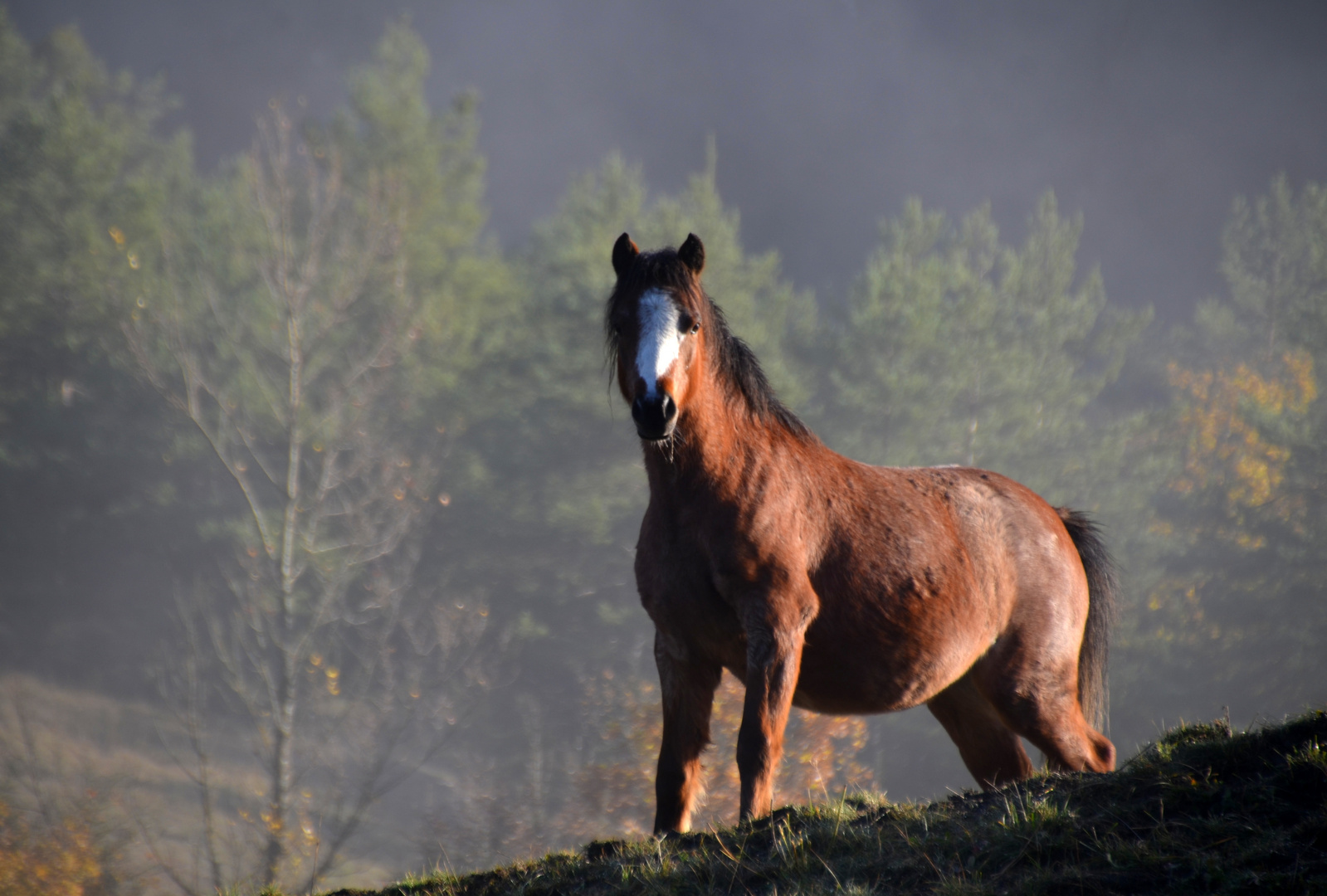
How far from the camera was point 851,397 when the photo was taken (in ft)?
86.6

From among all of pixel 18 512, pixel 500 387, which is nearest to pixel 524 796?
pixel 500 387

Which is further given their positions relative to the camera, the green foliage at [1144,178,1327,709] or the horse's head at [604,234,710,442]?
the green foliage at [1144,178,1327,709]

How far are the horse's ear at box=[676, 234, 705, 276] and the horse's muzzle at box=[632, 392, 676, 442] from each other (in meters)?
0.86

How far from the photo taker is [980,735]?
4.48 meters

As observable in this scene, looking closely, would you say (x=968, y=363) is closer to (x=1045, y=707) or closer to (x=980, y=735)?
(x=980, y=735)

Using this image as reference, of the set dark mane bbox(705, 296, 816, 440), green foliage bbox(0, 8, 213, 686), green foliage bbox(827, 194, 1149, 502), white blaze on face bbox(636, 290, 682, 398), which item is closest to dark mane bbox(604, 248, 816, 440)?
dark mane bbox(705, 296, 816, 440)

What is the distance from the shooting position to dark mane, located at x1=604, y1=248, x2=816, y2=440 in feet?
11.3

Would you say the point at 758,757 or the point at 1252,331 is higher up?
the point at 1252,331

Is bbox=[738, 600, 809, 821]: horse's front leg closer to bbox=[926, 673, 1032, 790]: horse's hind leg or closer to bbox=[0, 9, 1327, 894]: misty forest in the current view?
bbox=[926, 673, 1032, 790]: horse's hind leg

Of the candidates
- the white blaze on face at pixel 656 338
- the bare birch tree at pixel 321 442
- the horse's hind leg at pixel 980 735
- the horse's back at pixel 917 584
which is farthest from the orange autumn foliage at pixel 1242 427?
the white blaze on face at pixel 656 338

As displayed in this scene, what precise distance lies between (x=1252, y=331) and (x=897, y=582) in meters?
40.9

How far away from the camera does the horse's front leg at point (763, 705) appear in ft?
10.3

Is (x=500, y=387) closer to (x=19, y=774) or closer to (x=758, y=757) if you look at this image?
(x=19, y=774)

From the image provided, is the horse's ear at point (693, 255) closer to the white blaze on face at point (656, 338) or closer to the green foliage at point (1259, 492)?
the white blaze on face at point (656, 338)
